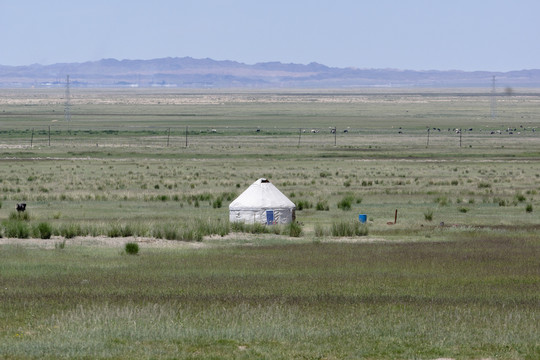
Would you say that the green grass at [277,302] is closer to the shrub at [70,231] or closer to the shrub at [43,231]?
the shrub at [43,231]

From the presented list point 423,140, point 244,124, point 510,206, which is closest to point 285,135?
point 423,140

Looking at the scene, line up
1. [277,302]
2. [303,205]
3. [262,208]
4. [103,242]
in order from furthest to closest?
[303,205]
[262,208]
[103,242]
[277,302]

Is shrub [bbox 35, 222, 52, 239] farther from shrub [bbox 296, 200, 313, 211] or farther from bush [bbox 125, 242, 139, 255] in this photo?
shrub [bbox 296, 200, 313, 211]

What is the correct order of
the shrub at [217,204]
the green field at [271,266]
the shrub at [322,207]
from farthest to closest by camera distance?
the shrub at [217,204], the shrub at [322,207], the green field at [271,266]

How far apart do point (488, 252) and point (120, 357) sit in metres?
17.9

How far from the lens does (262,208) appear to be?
38.5 m

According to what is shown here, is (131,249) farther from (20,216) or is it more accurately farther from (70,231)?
(20,216)

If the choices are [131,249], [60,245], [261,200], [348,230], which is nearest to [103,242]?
[60,245]

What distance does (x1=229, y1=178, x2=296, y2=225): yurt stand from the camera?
38.6m

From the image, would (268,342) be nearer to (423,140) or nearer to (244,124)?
(423,140)

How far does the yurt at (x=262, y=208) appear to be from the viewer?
38562 mm

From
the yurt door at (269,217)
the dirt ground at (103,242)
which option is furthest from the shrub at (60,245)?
the yurt door at (269,217)

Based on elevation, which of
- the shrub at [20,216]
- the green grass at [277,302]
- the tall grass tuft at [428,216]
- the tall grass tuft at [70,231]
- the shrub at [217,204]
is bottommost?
the shrub at [217,204]

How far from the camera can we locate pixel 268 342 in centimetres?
1666
